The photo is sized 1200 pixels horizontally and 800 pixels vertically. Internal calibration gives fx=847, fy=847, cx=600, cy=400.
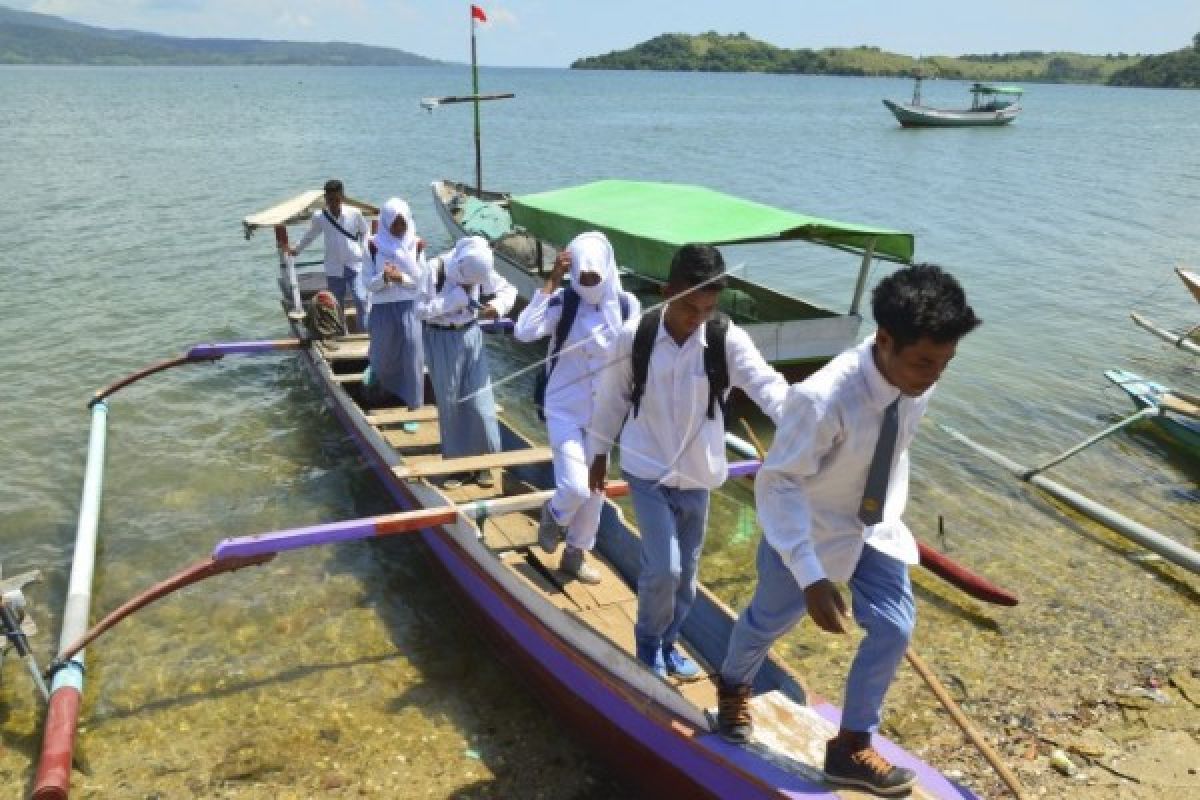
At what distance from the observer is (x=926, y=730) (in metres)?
5.86

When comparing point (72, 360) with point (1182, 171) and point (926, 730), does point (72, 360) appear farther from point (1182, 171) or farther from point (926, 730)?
point (1182, 171)

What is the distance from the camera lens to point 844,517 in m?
3.41

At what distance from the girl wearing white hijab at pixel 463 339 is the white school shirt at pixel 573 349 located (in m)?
1.38

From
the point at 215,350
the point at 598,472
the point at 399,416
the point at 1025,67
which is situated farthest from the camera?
the point at 1025,67

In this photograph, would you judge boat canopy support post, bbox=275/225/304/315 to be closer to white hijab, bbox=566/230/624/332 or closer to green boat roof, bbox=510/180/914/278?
green boat roof, bbox=510/180/914/278

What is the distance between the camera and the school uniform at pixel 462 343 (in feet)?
22.1

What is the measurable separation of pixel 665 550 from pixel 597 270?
5.93 feet

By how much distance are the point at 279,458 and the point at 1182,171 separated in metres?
44.9

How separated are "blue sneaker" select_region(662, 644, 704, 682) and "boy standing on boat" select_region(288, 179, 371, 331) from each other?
24.5 ft

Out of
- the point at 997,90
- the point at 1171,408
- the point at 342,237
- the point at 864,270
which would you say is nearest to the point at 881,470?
the point at 864,270

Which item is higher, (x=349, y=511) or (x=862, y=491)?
(x=862, y=491)

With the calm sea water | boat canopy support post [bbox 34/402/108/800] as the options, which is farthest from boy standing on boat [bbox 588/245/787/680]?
boat canopy support post [bbox 34/402/108/800]

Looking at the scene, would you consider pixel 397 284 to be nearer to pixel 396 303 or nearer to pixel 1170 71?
pixel 396 303

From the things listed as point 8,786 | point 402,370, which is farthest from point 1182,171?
point 8,786
